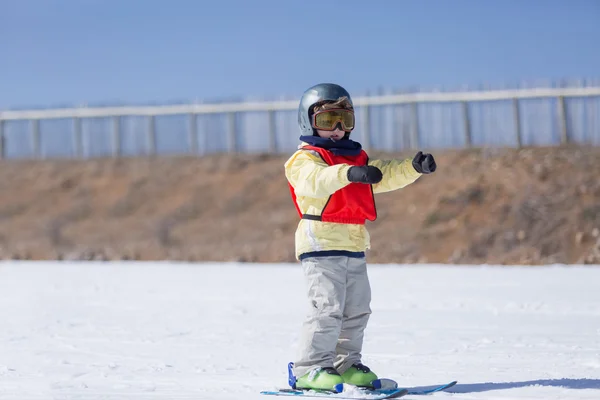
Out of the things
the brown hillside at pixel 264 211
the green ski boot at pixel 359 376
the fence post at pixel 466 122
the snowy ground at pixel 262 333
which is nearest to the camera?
the green ski boot at pixel 359 376

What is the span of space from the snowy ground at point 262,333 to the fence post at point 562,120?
401 inches

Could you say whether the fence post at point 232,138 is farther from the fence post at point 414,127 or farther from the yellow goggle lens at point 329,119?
the yellow goggle lens at point 329,119

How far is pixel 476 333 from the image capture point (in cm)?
813

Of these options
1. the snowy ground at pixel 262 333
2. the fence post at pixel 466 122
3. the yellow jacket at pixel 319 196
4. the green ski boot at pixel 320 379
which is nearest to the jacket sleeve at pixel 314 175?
the yellow jacket at pixel 319 196

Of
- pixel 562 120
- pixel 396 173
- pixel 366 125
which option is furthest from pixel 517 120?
pixel 396 173

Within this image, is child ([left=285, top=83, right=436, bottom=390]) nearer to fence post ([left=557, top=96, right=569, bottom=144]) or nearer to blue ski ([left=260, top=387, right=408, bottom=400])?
blue ski ([left=260, top=387, right=408, bottom=400])

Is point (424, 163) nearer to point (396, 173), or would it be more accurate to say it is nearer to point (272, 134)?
point (396, 173)

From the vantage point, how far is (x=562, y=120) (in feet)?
77.2

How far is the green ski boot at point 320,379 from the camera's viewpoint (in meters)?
5.47

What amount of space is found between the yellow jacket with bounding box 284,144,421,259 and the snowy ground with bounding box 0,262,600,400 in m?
0.89

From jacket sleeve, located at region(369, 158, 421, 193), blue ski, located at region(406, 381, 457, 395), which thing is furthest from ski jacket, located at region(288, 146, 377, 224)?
blue ski, located at region(406, 381, 457, 395)

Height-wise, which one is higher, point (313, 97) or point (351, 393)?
point (313, 97)

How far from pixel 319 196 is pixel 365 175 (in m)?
0.33

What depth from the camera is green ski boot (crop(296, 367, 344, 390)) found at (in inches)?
215
